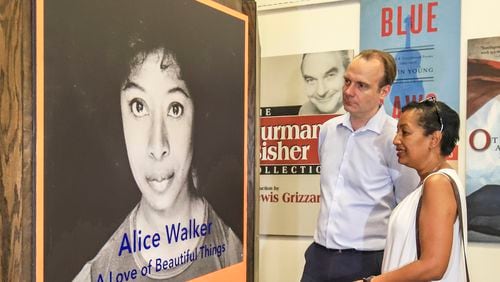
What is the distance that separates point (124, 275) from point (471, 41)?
1.99 metres

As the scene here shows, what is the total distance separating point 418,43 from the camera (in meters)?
→ 2.39

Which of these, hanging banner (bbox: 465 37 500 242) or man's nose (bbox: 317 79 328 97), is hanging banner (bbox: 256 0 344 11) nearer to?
man's nose (bbox: 317 79 328 97)

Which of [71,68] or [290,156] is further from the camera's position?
[290,156]

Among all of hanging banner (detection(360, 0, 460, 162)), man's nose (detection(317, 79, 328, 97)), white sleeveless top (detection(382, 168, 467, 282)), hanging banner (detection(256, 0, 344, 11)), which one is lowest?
white sleeveless top (detection(382, 168, 467, 282))

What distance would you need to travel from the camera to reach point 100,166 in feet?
2.49

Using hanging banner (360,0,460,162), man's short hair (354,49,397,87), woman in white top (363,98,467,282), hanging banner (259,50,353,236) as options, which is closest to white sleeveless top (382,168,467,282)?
woman in white top (363,98,467,282)

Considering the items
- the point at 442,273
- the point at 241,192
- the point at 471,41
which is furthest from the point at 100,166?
the point at 471,41

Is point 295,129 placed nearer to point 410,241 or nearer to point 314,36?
point 314,36

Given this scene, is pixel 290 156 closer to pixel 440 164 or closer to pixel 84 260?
pixel 440 164

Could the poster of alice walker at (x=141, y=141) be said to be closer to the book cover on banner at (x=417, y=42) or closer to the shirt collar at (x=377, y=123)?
the shirt collar at (x=377, y=123)

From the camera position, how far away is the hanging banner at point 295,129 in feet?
8.56

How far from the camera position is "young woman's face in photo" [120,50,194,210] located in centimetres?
83

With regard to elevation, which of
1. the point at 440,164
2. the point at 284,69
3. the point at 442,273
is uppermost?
the point at 284,69

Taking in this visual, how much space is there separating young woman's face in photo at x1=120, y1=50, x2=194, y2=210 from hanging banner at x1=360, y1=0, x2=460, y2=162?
1.70 m
